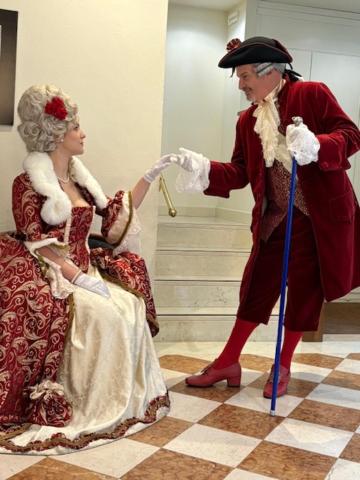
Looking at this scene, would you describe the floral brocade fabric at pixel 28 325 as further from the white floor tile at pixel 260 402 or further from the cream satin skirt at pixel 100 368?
the white floor tile at pixel 260 402

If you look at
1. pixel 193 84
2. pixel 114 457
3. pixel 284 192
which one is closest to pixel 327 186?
pixel 284 192

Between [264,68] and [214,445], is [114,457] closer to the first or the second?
[214,445]

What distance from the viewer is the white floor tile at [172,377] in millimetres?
3149

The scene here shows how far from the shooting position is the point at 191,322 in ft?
13.0

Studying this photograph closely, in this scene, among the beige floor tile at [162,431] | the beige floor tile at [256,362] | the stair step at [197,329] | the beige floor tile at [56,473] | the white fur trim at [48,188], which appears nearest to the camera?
the beige floor tile at [56,473]

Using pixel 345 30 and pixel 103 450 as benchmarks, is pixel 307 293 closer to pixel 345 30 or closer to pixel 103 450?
pixel 103 450

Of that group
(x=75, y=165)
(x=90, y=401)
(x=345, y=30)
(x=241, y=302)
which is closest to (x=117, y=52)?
(x=75, y=165)

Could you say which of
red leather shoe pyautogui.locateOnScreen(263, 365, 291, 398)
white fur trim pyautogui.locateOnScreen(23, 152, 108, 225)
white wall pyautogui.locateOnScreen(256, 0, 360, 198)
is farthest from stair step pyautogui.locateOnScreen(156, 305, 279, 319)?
white wall pyautogui.locateOnScreen(256, 0, 360, 198)

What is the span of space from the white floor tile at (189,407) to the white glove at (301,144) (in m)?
1.14

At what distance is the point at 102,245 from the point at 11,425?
3.29 ft

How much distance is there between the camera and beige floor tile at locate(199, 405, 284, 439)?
101 inches

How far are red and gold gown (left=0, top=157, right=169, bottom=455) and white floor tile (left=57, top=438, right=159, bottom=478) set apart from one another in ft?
0.14

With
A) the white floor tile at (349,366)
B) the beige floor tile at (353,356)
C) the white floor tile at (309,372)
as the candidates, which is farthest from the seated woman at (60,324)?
the beige floor tile at (353,356)

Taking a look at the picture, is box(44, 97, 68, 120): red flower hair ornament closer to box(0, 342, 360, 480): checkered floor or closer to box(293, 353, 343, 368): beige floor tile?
box(0, 342, 360, 480): checkered floor
